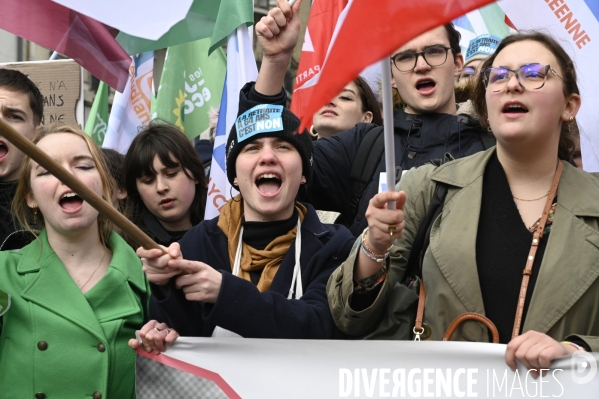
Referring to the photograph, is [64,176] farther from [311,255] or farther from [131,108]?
[131,108]

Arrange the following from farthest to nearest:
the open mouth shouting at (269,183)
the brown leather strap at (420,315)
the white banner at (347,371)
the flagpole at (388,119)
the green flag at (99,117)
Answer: the green flag at (99,117)
the open mouth shouting at (269,183)
the brown leather strap at (420,315)
the white banner at (347,371)
the flagpole at (388,119)

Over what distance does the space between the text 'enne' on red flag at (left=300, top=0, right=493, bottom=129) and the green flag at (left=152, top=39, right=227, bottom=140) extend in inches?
163

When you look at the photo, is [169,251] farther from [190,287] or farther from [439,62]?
[439,62]

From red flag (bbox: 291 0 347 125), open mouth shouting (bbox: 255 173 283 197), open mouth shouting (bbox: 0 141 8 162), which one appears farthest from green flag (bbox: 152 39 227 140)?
open mouth shouting (bbox: 255 173 283 197)

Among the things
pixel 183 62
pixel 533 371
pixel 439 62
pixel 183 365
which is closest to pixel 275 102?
pixel 439 62

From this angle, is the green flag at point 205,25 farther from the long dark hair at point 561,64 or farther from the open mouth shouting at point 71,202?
the long dark hair at point 561,64

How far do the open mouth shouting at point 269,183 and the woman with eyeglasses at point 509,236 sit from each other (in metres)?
0.55

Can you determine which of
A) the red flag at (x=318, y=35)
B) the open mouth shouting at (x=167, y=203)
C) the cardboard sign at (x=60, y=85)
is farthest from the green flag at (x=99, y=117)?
the open mouth shouting at (x=167, y=203)

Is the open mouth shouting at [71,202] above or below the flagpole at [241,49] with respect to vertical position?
below

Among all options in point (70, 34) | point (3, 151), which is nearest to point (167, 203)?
point (3, 151)

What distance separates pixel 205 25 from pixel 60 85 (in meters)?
1.11

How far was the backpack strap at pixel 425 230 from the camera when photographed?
326 centimetres

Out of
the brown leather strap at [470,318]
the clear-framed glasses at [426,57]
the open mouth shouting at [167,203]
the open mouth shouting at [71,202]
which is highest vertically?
the clear-framed glasses at [426,57]

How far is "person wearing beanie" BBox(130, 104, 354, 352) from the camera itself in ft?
10.3
